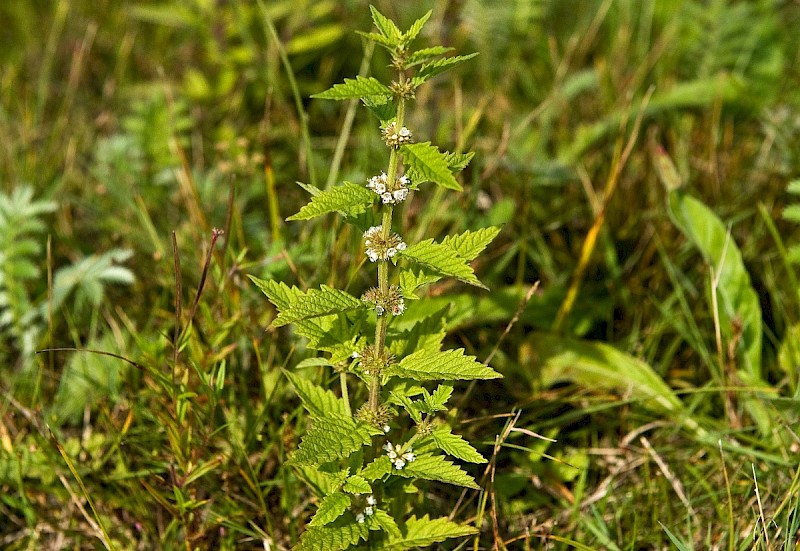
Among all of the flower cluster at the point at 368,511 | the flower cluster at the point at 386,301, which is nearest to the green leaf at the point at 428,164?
the flower cluster at the point at 386,301

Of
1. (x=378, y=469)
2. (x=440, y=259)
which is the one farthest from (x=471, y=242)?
(x=378, y=469)

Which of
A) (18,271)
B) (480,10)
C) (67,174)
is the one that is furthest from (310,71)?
(18,271)

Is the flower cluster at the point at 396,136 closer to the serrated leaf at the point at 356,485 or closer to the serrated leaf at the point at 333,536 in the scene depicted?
the serrated leaf at the point at 356,485

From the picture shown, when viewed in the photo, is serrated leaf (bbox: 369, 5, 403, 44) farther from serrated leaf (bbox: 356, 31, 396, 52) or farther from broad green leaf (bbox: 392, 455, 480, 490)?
broad green leaf (bbox: 392, 455, 480, 490)

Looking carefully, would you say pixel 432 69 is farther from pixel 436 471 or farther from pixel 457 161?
pixel 436 471

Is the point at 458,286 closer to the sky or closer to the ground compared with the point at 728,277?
closer to the ground

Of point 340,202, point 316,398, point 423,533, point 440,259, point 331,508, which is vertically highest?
point 340,202

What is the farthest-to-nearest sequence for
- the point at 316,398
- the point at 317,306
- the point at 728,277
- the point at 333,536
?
the point at 728,277
the point at 316,398
the point at 333,536
the point at 317,306

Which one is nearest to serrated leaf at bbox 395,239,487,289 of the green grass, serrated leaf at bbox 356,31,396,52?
serrated leaf at bbox 356,31,396,52
